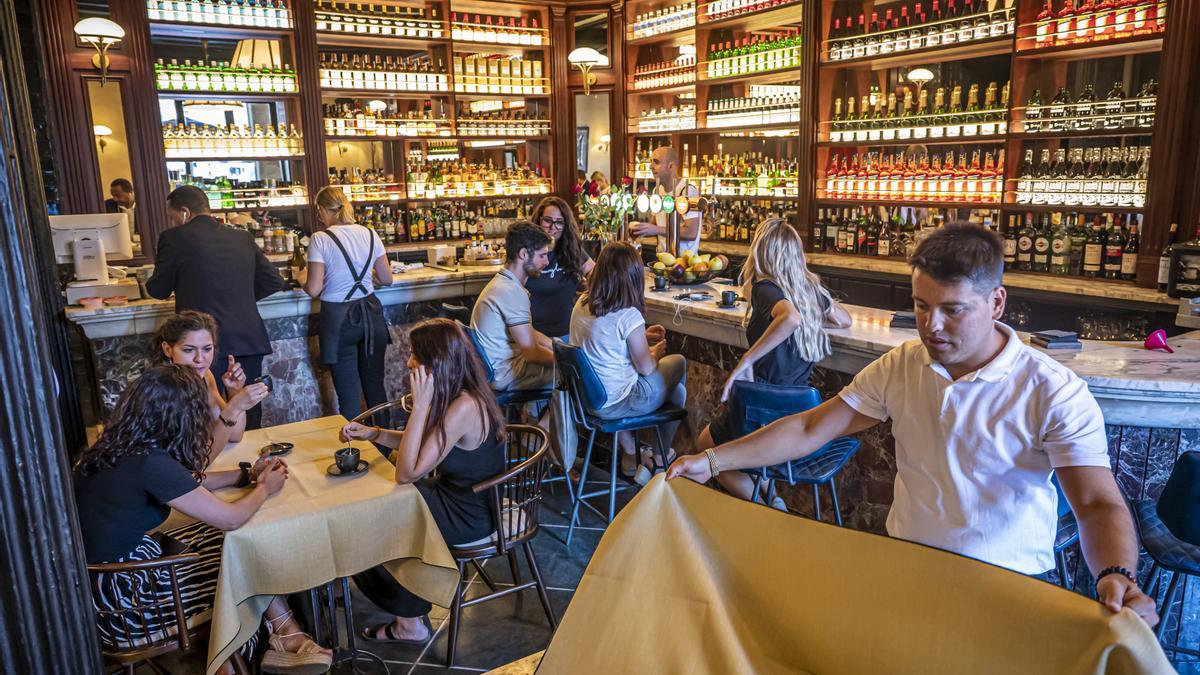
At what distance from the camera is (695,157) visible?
8398 mm

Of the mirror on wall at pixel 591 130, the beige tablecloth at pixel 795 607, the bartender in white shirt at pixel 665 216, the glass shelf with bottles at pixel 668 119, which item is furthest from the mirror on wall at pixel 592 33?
the beige tablecloth at pixel 795 607

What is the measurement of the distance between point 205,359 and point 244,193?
437 centimetres

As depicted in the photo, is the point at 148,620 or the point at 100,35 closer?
the point at 148,620

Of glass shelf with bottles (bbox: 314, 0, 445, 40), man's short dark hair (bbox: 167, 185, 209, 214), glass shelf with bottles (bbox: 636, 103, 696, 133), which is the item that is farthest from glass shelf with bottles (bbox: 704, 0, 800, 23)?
man's short dark hair (bbox: 167, 185, 209, 214)

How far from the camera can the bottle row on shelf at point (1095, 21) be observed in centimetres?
477

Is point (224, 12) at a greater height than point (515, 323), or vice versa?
point (224, 12)

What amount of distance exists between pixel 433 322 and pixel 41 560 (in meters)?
1.82

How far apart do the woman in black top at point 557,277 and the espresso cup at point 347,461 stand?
198 centimetres

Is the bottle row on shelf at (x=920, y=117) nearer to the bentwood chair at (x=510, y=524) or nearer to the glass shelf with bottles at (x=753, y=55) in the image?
the glass shelf with bottles at (x=753, y=55)

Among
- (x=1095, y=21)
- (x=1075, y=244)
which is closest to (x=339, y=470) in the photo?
(x=1075, y=244)

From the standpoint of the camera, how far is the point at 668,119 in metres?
8.34

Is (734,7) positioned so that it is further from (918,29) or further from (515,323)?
(515,323)

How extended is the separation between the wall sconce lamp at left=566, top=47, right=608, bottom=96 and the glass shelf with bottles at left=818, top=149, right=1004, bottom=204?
2.41m

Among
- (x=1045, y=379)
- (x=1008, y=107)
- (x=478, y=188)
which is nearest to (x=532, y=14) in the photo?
(x=478, y=188)
